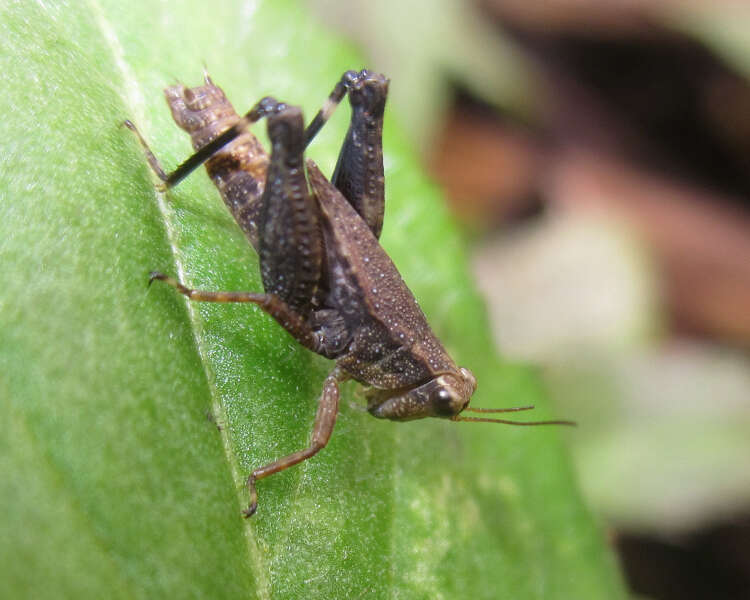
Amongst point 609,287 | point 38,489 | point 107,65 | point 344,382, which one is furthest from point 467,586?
point 609,287

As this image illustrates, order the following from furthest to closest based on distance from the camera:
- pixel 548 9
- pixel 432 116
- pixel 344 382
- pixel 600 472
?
pixel 548 9 → pixel 432 116 → pixel 600 472 → pixel 344 382

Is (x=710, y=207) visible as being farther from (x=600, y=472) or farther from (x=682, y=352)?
(x=600, y=472)

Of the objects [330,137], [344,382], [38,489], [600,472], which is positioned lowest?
[600,472]

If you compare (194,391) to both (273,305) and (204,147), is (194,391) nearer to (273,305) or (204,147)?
(273,305)

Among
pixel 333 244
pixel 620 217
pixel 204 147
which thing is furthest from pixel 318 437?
pixel 620 217

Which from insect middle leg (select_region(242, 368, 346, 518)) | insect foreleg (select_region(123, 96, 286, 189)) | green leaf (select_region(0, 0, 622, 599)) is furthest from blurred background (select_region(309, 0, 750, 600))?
insect foreleg (select_region(123, 96, 286, 189))

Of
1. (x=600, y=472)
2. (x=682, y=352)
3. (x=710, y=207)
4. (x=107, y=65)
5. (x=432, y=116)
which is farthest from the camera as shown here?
(x=710, y=207)

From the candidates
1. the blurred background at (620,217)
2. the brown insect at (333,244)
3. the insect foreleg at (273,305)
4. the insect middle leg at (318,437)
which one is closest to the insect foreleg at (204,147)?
the brown insect at (333,244)
